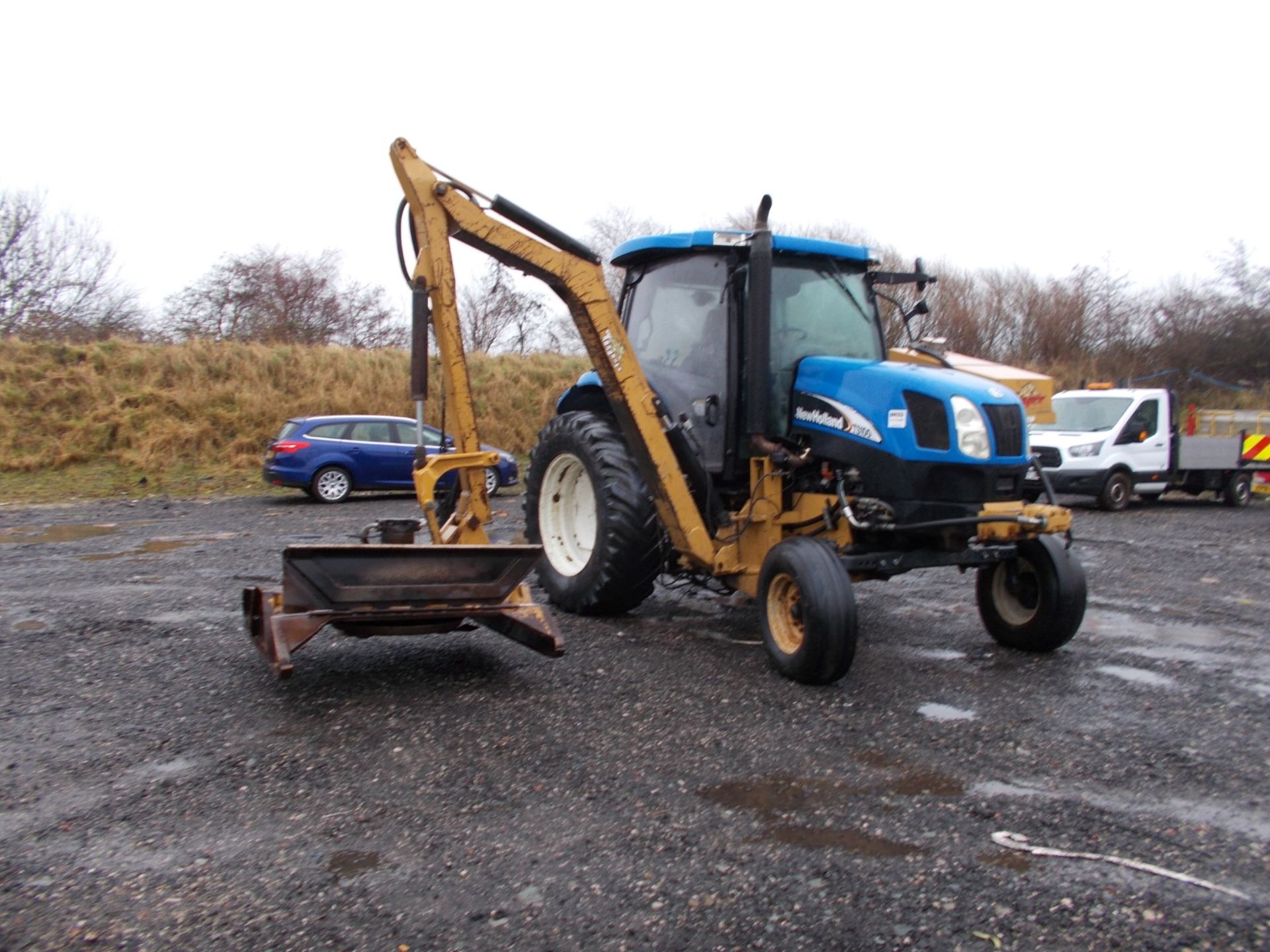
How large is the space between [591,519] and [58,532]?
874cm

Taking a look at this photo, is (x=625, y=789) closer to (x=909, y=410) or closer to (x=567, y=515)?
(x=909, y=410)

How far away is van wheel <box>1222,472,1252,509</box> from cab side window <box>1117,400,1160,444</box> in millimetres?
2093

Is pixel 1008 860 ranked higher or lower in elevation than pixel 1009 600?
lower

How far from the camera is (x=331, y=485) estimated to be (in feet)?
56.4

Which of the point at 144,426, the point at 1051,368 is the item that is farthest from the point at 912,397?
the point at 1051,368

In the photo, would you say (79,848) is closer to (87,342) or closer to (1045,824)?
(1045,824)

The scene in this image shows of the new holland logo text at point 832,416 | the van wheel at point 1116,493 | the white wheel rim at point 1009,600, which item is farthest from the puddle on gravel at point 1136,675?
the van wheel at point 1116,493

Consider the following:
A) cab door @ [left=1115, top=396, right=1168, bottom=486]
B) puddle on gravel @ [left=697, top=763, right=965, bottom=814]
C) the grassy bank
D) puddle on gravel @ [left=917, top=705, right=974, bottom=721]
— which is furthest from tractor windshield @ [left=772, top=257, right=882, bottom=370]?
A: the grassy bank

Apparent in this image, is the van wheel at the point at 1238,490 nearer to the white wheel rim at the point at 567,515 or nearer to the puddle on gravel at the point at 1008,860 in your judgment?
the white wheel rim at the point at 567,515

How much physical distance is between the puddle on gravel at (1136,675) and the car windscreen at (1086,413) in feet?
35.7

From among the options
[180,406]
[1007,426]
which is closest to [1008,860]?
[1007,426]

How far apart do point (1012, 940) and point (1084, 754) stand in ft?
5.69

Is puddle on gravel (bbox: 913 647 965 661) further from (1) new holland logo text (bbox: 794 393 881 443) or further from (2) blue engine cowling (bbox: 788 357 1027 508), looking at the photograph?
(1) new holland logo text (bbox: 794 393 881 443)

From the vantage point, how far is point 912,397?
530 cm
